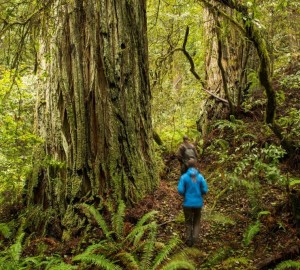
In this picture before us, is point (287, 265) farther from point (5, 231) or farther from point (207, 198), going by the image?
point (5, 231)

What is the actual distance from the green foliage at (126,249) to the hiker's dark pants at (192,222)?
28 centimetres

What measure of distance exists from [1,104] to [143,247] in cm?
431

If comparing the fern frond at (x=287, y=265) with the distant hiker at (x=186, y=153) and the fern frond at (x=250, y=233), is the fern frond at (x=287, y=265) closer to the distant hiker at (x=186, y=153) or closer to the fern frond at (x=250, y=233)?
the fern frond at (x=250, y=233)

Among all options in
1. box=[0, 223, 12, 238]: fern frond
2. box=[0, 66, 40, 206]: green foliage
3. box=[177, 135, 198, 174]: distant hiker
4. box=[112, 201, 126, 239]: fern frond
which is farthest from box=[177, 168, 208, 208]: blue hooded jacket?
box=[0, 223, 12, 238]: fern frond

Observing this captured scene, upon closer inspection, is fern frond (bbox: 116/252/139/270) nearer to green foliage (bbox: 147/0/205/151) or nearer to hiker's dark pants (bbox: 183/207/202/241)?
hiker's dark pants (bbox: 183/207/202/241)

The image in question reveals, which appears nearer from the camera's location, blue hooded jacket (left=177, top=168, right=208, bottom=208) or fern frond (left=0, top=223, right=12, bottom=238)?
blue hooded jacket (left=177, top=168, right=208, bottom=208)

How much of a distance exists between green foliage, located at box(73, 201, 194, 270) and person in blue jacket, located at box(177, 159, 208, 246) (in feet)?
1.10

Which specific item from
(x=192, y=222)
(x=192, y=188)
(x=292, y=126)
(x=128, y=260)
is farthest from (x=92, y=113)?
(x=292, y=126)

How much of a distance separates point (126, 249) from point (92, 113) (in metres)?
2.74

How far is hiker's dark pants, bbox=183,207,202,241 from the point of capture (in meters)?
6.06

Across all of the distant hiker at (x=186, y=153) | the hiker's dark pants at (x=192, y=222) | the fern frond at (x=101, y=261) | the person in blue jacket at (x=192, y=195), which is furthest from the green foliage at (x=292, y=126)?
the fern frond at (x=101, y=261)

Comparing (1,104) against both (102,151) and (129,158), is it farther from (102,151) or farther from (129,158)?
(129,158)

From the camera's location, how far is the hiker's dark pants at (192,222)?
6059 mm

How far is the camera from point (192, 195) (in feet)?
19.5
